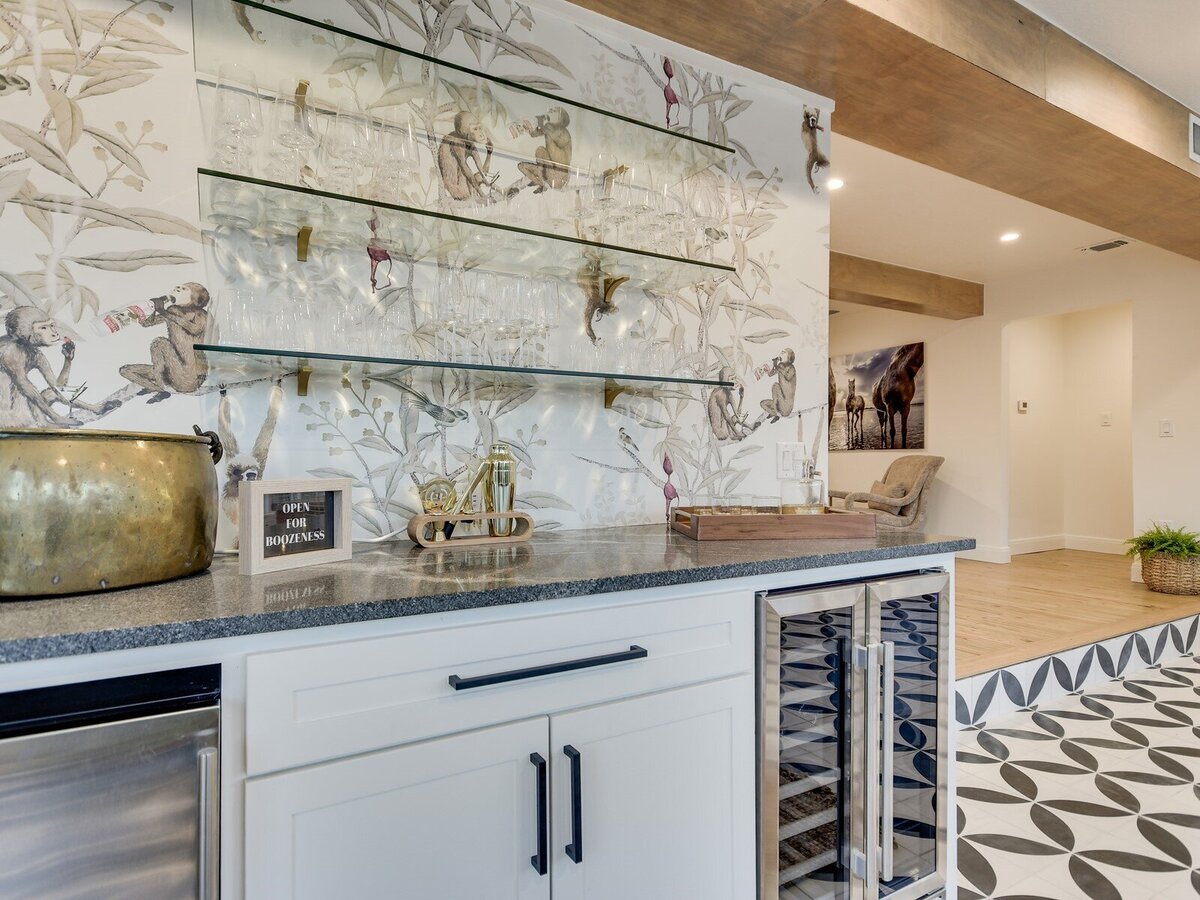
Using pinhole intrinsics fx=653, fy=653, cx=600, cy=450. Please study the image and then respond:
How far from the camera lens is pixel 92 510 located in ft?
3.02

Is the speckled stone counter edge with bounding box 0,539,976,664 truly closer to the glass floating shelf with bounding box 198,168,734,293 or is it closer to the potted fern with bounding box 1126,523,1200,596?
the glass floating shelf with bounding box 198,168,734,293

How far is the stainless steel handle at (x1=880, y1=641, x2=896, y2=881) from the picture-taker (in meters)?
1.41

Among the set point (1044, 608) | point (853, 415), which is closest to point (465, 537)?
point (1044, 608)

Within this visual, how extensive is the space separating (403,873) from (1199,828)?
235cm

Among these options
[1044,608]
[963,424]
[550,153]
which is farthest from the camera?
[963,424]

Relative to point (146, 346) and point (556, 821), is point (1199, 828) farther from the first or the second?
point (146, 346)

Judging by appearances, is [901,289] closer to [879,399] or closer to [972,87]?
[879,399]

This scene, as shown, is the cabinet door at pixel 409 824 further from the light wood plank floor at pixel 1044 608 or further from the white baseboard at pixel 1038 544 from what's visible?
the white baseboard at pixel 1038 544

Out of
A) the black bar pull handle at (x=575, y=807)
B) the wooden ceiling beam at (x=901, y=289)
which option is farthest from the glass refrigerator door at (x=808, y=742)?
the wooden ceiling beam at (x=901, y=289)

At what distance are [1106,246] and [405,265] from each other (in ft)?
17.2

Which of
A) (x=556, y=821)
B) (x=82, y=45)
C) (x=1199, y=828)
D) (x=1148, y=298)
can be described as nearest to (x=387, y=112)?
(x=82, y=45)

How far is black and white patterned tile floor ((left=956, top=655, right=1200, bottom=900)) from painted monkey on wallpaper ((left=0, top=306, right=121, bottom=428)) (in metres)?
2.33

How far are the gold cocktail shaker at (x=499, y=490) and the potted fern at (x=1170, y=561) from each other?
4.57 meters

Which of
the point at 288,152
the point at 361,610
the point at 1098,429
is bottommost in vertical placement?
the point at 361,610
